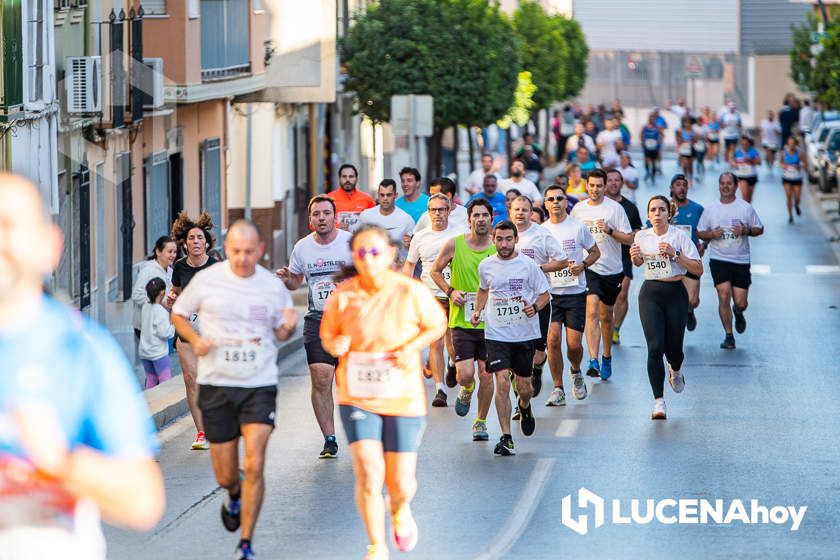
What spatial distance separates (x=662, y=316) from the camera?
612 inches

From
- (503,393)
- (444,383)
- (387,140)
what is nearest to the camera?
(503,393)

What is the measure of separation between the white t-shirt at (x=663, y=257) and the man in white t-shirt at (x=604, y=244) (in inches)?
99.0

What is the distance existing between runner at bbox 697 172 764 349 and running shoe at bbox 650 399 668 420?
5.10 metres

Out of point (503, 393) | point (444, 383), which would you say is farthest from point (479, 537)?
point (444, 383)

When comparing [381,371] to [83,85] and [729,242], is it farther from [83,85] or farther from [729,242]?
[83,85]

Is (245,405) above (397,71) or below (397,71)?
below

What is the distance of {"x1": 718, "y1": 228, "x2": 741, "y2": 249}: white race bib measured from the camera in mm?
20719

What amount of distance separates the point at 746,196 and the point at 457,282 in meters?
24.8

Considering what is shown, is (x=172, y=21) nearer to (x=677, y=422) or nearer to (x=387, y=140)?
(x=677, y=422)

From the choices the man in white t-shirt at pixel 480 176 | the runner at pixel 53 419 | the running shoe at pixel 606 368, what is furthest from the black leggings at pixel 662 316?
the man in white t-shirt at pixel 480 176

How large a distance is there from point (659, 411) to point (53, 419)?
1090cm

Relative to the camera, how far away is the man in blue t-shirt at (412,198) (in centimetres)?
1830

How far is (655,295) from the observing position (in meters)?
15.6

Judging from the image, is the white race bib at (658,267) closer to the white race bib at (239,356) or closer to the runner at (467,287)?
the runner at (467,287)
